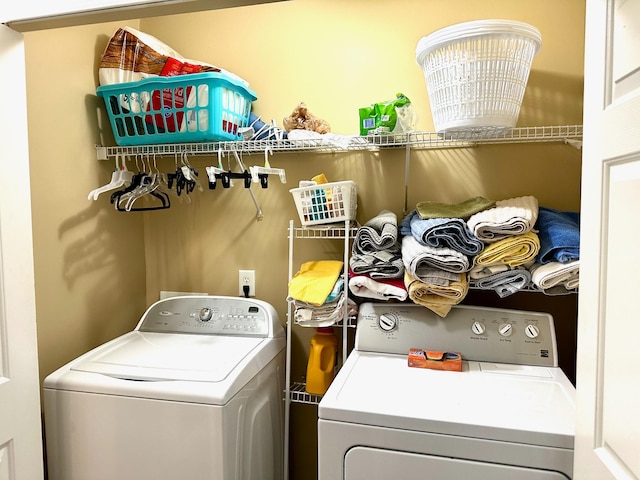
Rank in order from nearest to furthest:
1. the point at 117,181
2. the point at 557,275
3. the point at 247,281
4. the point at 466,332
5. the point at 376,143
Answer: the point at 557,275 < the point at 466,332 < the point at 376,143 < the point at 117,181 < the point at 247,281

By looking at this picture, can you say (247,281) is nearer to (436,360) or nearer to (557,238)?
(436,360)

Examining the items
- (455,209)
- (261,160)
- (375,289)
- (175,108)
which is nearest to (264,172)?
(261,160)

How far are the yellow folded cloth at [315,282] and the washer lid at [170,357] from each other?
10.7 inches

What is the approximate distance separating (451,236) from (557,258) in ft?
1.06

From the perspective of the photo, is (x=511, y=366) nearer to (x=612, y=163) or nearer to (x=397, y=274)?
(x=397, y=274)

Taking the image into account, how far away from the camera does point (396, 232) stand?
1.70m

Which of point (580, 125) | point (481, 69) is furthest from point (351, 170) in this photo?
point (580, 125)

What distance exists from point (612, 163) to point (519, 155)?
1.10m

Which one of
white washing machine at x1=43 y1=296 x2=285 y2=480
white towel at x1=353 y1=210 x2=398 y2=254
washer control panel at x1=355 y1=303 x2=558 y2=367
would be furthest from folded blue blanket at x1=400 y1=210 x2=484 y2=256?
white washing machine at x1=43 y1=296 x2=285 y2=480

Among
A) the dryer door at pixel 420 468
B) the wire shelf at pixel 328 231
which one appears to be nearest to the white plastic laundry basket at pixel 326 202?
the wire shelf at pixel 328 231

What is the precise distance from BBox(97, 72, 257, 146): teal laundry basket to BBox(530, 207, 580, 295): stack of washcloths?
1232mm

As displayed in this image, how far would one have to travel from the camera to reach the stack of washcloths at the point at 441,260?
5.06ft

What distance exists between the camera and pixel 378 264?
5.49 feet

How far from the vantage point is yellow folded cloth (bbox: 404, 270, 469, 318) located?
1564 mm
